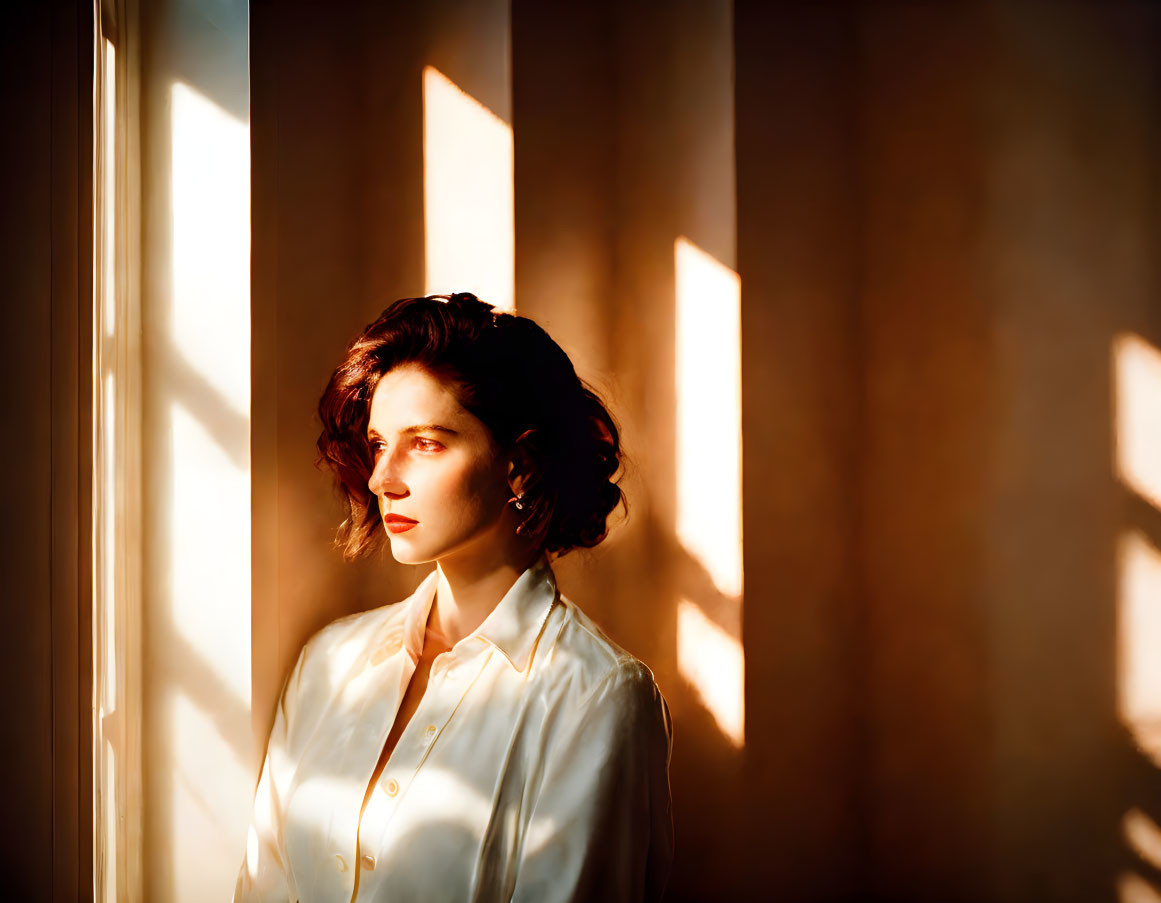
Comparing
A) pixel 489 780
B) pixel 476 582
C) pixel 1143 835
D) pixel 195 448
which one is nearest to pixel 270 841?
pixel 489 780

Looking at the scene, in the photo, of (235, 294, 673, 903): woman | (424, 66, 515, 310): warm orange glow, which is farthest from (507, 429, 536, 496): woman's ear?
(424, 66, 515, 310): warm orange glow

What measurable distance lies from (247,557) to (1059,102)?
6.59 ft

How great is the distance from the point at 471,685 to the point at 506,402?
0.47 metres

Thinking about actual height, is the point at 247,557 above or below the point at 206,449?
below

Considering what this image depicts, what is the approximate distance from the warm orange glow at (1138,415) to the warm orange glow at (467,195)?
1.38m

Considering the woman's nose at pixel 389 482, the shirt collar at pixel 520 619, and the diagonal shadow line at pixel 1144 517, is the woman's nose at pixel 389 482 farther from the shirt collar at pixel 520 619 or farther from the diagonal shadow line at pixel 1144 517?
the diagonal shadow line at pixel 1144 517

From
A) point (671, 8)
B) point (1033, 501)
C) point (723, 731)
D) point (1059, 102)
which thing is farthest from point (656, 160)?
point (723, 731)

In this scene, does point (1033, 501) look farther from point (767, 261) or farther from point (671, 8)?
point (671, 8)

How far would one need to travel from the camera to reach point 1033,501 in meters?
1.94

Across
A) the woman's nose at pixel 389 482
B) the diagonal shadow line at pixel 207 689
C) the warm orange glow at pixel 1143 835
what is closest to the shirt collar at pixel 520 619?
the woman's nose at pixel 389 482

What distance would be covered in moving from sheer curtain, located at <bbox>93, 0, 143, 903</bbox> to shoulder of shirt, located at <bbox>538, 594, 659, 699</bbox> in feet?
2.64

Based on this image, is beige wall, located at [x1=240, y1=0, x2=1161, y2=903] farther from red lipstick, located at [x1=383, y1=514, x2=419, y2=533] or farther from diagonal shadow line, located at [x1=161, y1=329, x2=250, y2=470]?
red lipstick, located at [x1=383, y1=514, x2=419, y2=533]

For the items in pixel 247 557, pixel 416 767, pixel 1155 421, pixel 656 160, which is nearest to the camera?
pixel 416 767

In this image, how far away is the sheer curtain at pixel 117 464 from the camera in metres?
1.47
